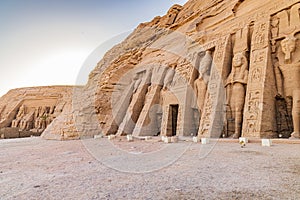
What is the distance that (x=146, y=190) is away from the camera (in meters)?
2.46

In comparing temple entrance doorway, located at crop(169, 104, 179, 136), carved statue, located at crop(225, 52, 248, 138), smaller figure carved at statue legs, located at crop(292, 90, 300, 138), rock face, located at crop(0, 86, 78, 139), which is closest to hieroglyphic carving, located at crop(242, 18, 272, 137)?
carved statue, located at crop(225, 52, 248, 138)

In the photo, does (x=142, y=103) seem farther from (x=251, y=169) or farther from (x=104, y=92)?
(x=251, y=169)

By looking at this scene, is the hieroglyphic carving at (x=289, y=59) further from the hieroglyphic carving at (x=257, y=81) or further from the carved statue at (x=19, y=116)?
the carved statue at (x=19, y=116)

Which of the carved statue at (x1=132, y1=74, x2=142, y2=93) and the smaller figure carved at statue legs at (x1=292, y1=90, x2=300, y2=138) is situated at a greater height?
the carved statue at (x1=132, y1=74, x2=142, y2=93)

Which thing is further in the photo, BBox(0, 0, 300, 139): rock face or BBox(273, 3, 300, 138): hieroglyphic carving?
BBox(0, 0, 300, 139): rock face

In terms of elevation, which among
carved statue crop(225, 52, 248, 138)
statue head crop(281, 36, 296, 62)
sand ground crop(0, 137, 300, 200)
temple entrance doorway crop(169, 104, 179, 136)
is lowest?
sand ground crop(0, 137, 300, 200)

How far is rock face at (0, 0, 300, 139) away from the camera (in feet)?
26.2

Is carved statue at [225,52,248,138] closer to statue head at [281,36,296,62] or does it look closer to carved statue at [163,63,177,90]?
statue head at [281,36,296,62]

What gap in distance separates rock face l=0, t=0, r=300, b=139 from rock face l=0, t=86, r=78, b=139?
15.3 metres

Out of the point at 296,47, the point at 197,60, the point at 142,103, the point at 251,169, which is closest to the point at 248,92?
the point at 296,47

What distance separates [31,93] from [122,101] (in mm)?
23538

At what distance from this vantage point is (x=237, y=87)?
363 inches

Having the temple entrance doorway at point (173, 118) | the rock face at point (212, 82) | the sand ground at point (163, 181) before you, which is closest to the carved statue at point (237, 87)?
the rock face at point (212, 82)

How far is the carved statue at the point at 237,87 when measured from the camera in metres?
8.97
